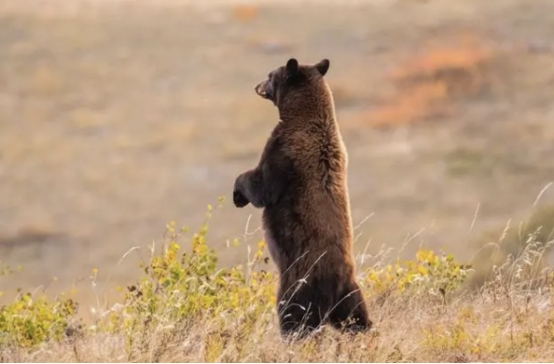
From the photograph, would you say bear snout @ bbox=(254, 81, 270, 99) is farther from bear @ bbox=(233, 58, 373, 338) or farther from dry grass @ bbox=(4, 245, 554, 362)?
dry grass @ bbox=(4, 245, 554, 362)

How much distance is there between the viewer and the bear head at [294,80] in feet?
31.0

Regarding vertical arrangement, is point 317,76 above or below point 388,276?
above

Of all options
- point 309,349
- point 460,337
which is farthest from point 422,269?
point 309,349

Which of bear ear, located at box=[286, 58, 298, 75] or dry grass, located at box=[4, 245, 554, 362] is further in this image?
bear ear, located at box=[286, 58, 298, 75]

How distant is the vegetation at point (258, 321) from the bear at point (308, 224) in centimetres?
20

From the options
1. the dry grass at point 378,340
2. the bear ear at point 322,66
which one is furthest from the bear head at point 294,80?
the dry grass at point 378,340

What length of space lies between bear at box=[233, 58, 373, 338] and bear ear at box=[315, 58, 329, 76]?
53 centimetres

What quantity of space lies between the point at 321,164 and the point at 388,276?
2346mm

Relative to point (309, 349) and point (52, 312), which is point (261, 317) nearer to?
point (309, 349)

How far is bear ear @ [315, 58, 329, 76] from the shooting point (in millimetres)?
9586

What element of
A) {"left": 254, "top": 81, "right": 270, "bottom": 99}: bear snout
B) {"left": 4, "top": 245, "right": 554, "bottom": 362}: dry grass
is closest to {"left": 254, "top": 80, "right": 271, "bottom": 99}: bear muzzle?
{"left": 254, "top": 81, "right": 270, "bottom": 99}: bear snout

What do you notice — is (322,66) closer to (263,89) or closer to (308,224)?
(263,89)

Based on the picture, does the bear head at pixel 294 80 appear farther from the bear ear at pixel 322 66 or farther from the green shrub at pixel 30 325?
the green shrub at pixel 30 325

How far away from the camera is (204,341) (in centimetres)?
883
